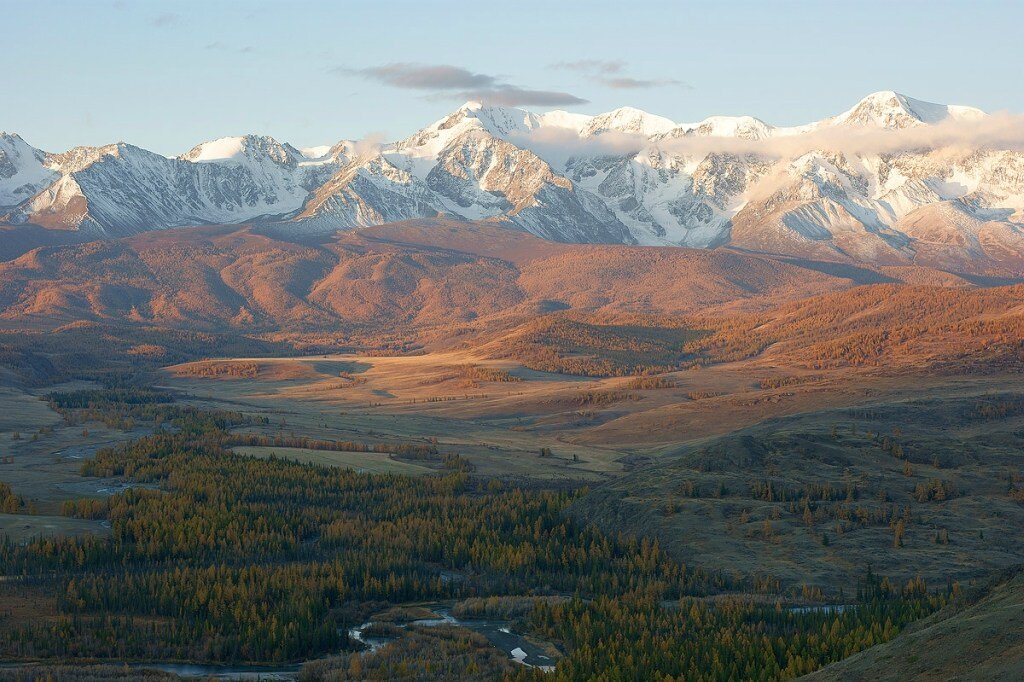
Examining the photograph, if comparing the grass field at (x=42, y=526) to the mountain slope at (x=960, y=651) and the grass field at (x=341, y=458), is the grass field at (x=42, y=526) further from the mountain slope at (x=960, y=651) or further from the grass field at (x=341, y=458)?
the mountain slope at (x=960, y=651)

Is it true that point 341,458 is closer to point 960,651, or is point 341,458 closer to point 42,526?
point 42,526

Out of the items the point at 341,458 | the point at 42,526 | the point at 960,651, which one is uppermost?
the point at 960,651

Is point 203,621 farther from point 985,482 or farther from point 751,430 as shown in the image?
point 751,430

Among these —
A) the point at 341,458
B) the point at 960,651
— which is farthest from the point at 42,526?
the point at 960,651

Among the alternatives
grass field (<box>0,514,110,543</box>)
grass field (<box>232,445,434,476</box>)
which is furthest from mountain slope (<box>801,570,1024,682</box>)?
grass field (<box>232,445,434,476</box>)

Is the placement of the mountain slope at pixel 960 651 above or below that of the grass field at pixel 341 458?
above

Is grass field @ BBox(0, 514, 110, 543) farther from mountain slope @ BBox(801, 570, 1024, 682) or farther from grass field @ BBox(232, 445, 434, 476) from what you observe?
mountain slope @ BBox(801, 570, 1024, 682)

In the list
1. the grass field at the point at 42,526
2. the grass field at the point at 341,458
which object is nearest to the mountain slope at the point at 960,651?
the grass field at the point at 42,526

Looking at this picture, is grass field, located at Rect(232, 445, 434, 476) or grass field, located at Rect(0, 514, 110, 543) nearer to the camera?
grass field, located at Rect(0, 514, 110, 543)

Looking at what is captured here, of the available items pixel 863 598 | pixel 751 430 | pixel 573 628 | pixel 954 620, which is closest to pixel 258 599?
pixel 573 628
